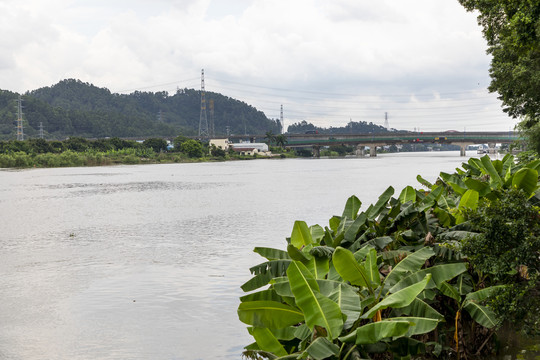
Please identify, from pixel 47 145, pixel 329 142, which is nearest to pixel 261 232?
pixel 47 145

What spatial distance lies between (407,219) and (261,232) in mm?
15010

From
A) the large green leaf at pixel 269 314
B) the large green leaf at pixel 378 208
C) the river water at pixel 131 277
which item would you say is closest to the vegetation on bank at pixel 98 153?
the river water at pixel 131 277

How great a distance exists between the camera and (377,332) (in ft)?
20.4

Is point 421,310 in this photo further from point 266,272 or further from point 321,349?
point 266,272

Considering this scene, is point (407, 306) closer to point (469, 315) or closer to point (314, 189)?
point (469, 315)

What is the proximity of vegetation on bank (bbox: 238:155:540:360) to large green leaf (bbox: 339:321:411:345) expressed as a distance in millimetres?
10

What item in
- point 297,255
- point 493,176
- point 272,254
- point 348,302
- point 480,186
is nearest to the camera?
point 348,302

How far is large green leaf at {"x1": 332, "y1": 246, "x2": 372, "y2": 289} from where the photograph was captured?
7.32 meters

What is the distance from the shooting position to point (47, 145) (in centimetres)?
13975

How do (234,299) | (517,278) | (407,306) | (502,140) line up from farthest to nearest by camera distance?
(502,140), (234,299), (517,278), (407,306)

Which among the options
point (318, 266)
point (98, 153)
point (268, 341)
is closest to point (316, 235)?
point (318, 266)

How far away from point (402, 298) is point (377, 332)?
0.65 meters

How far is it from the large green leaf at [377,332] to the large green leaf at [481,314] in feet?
6.11

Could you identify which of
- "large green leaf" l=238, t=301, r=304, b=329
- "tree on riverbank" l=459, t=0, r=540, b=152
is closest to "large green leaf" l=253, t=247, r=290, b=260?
"large green leaf" l=238, t=301, r=304, b=329
